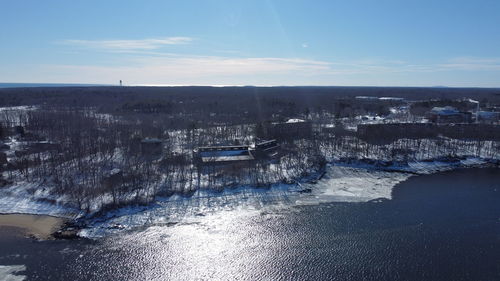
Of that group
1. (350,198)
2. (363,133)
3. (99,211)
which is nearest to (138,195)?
(99,211)

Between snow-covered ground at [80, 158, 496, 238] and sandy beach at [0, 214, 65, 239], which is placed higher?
snow-covered ground at [80, 158, 496, 238]

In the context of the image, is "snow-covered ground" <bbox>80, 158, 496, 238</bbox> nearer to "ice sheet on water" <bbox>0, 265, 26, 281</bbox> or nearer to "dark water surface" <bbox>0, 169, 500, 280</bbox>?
"dark water surface" <bbox>0, 169, 500, 280</bbox>

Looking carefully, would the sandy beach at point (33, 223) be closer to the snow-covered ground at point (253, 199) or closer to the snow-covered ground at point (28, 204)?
the snow-covered ground at point (28, 204)

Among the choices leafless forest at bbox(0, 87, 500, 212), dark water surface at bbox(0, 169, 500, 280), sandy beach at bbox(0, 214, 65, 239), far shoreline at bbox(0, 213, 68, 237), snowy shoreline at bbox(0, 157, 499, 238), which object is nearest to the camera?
dark water surface at bbox(0, 169, 500, 280)

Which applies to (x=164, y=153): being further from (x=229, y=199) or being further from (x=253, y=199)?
(x=253, y=199)

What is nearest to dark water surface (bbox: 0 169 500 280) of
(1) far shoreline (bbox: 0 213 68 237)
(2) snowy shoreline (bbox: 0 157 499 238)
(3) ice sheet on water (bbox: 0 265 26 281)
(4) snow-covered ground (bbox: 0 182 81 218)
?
(3) ice sheet on water (bbox: 0 265 26 281)

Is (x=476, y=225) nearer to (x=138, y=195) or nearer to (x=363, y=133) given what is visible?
(x=138, y=195)
